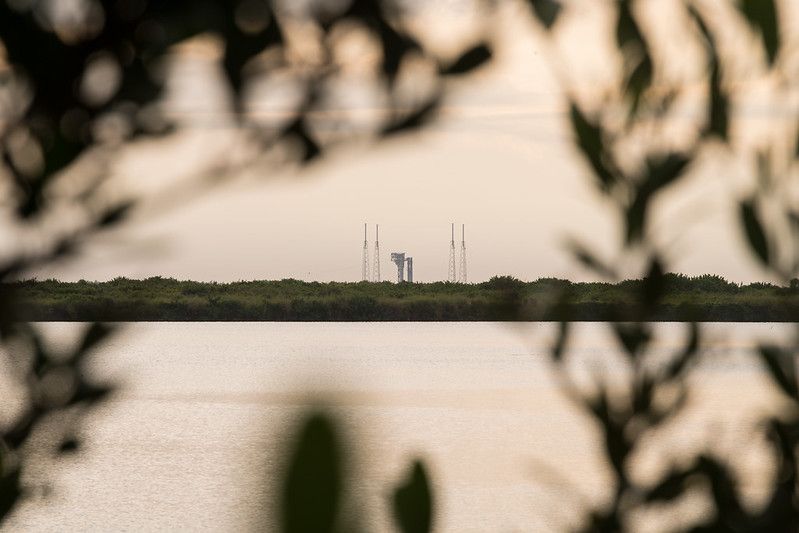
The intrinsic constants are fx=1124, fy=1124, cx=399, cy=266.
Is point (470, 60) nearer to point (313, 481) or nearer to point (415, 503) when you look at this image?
point (415, 503)

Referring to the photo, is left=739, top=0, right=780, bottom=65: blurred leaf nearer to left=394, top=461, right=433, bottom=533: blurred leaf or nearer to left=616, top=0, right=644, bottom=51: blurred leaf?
left=616, top=0, right=644, bottom=51: blurred leaf

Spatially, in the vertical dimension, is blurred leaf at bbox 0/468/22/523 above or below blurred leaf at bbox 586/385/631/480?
below

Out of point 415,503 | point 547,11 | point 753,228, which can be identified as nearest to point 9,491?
point 415,503

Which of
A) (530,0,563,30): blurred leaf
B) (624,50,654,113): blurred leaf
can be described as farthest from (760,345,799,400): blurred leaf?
(530,0,563,30): blurred leaf

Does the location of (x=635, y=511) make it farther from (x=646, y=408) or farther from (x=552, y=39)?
(x=552, y=39)

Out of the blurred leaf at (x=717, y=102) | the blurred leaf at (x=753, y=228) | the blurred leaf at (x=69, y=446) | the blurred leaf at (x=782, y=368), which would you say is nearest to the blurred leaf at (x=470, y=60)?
the blurred leaf at (x=717, y=102)

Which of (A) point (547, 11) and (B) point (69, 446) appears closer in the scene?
(A) point (547, 11)

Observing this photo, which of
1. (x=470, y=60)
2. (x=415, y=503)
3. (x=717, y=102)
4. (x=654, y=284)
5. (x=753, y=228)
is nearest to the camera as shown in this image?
(x=415, y=503)
